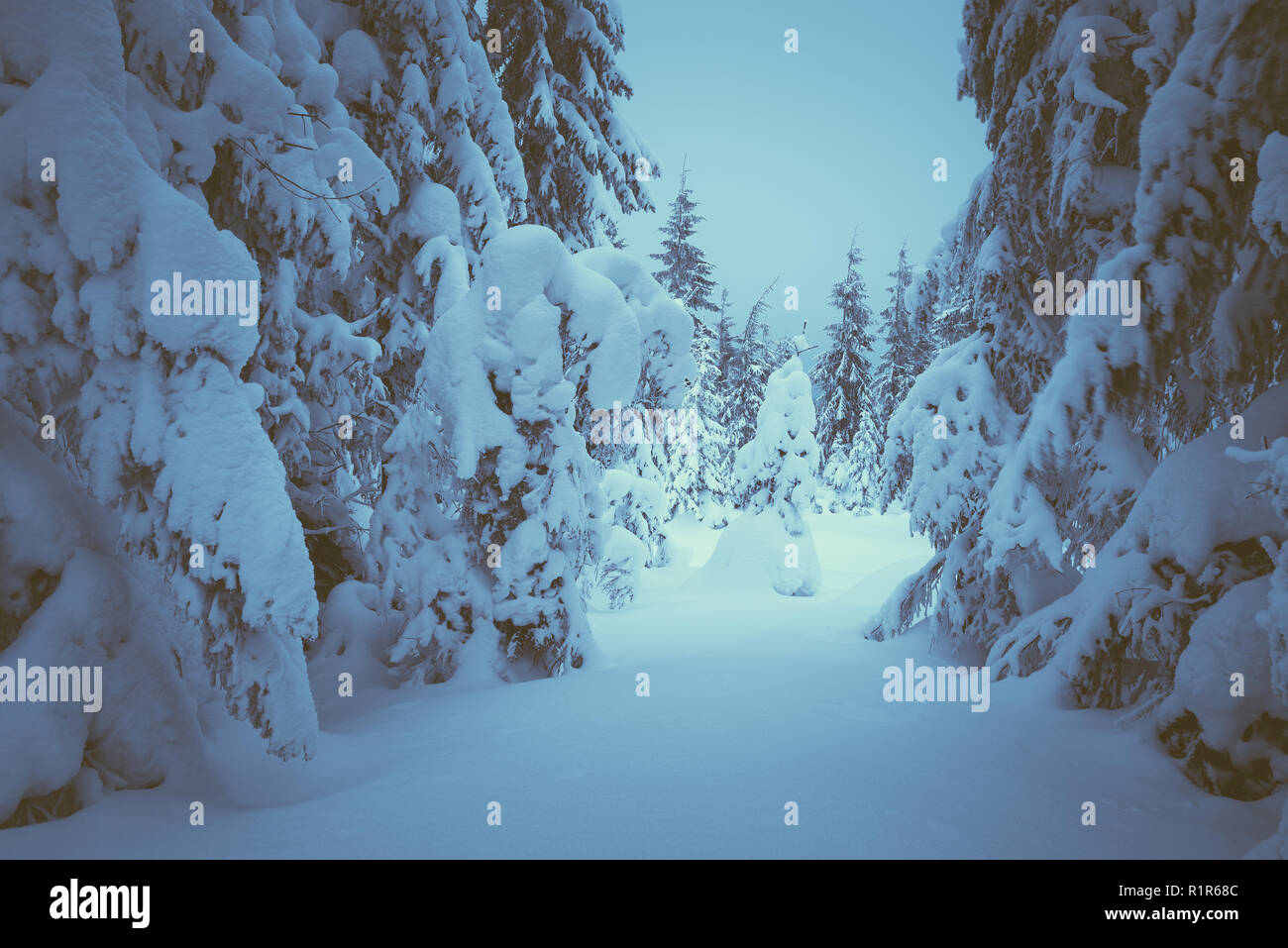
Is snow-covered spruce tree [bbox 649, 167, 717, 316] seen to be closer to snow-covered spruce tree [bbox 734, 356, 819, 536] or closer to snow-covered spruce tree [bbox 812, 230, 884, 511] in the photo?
snow-covered spruce tree [bbox 812, 230, 884, 511]

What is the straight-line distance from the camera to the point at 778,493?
17.1 m

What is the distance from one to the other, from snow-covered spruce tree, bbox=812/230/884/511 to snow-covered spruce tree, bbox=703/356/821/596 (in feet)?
53.7

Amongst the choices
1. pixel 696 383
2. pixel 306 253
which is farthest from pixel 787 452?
pixel 306 253

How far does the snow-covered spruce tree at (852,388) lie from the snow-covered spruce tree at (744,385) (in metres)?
3.59

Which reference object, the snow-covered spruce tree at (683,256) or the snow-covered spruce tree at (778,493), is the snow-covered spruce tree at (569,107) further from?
the snow-covered spruce tree at (683,256)

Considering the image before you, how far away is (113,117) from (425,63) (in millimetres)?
5887

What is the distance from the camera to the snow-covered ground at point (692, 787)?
2791mm

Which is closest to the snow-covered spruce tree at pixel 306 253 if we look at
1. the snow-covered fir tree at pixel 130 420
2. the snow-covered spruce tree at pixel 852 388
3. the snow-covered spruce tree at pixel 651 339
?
the snow-covered fir tree at pixel 130 420

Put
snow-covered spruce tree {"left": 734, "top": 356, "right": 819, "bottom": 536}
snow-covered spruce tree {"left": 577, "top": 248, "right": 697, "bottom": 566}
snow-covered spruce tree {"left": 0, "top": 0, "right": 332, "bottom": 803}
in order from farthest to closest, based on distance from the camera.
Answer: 1. snow-covered spruce tree {"left": 734, "top": 356, "right": 819, "bottom": 536}
2. snow-covered spruce tree {"left": 577, "top": 248, "right": 697, "bottom": 566}
3. snow-covered spruce tree {"left": 0, "top": 0, "right": 332, "bottom": 803}

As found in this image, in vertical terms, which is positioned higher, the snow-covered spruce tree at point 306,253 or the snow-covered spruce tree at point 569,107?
the snow-covered spruce tree at point 569,107

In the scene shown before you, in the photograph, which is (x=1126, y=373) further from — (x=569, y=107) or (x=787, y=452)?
(x=787, y=452)

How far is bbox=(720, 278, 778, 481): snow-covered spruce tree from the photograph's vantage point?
1406 inches

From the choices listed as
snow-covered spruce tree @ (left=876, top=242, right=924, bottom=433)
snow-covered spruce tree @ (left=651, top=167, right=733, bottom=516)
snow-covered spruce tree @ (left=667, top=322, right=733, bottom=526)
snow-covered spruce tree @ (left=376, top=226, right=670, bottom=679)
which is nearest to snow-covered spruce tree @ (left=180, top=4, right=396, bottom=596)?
snow-covered spruce tree @ (left=376, top=226, right=670, bottom=679)
